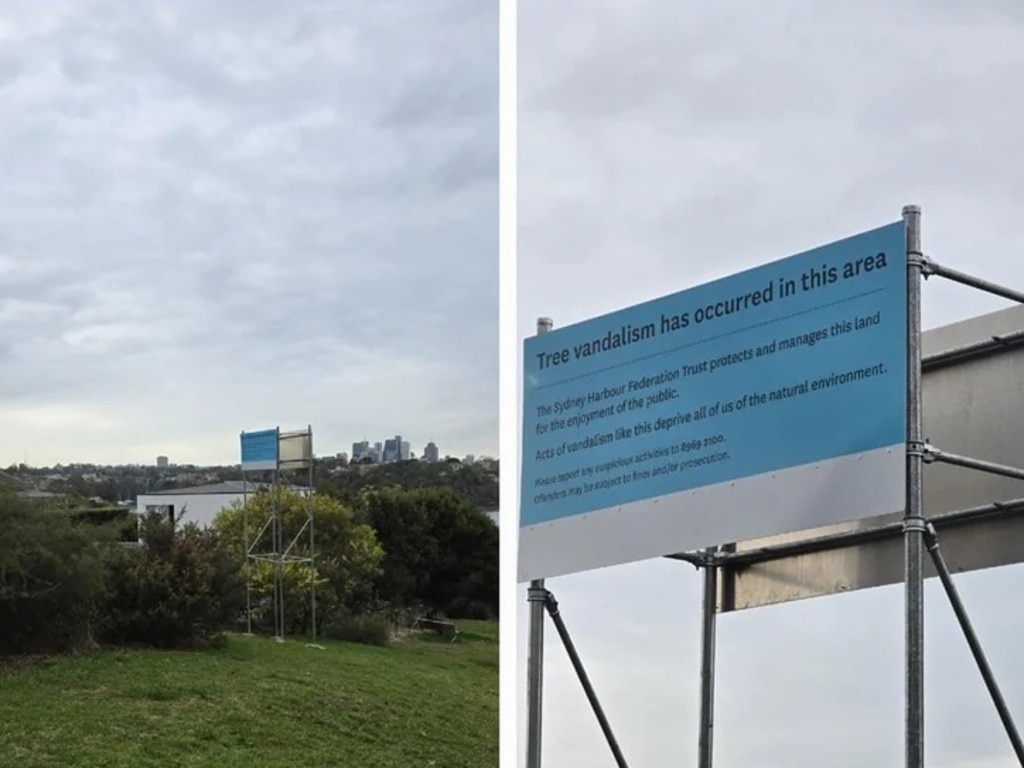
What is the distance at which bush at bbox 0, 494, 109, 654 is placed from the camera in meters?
6.34

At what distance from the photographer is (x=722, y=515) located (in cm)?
275

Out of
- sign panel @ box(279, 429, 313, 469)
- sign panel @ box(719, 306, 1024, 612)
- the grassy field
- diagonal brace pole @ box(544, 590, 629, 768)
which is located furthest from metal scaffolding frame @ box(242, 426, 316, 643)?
sign panel @ box(719, 306, 1024, 612)

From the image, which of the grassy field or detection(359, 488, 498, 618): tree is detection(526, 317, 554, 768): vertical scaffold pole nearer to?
the grassy field

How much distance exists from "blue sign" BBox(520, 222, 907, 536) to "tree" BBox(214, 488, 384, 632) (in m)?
4.19

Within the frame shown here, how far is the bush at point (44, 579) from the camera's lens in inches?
250

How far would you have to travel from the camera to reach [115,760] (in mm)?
5914

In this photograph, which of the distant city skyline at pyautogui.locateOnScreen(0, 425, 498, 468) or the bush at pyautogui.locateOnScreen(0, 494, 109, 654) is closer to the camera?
the bush at pyautogui.locateOnScreen(0, 494, 109, 654)

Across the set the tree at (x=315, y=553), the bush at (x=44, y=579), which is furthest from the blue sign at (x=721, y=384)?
the tree at (x=315, y=553)

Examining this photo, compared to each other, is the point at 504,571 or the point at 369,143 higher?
the point at 369,143

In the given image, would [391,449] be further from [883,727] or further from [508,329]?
[883,727]

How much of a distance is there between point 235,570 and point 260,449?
0.61m

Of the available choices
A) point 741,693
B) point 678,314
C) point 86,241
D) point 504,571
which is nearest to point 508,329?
point 504,571

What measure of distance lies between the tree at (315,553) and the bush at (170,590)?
229 mm

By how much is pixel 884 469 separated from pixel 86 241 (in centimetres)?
513
